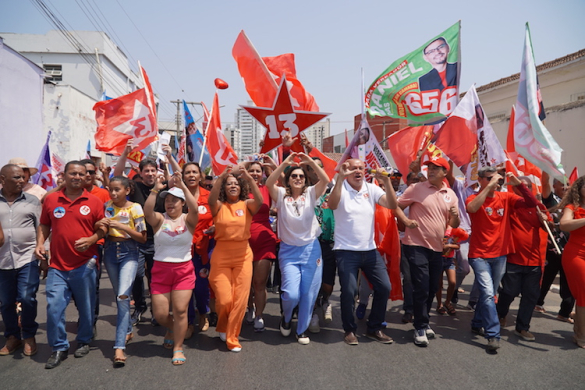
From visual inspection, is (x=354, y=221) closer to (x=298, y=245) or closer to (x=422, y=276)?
(x=298, y=245)

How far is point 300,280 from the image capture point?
4.61 metres

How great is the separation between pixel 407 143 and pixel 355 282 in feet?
9.12

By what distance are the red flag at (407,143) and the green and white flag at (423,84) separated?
0.74ft

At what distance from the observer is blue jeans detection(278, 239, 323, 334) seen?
4504 millimetres

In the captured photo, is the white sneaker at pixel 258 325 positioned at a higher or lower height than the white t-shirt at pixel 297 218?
lower

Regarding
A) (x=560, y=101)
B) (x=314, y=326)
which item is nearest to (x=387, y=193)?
(x=314, y=326)

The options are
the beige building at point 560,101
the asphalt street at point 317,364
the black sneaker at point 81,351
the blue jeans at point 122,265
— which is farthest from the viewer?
the beige building at point 560,101

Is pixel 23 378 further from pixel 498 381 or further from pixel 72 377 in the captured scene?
pixel 498 381

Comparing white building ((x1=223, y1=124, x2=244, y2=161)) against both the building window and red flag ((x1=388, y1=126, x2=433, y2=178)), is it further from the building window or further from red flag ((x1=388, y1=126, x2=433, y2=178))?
red flag ((x1=388, y1=126, x2=433, y2=178))

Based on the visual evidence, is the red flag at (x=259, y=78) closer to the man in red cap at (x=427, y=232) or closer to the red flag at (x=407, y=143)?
the red flag at (x=407, y=143)

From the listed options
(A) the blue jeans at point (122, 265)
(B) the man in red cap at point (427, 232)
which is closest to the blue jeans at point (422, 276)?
(B) the man in red cap at point (427, 232)

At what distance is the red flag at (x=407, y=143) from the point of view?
623 cm

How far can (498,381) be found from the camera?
11.6 ft

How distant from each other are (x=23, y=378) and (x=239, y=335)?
6.74ft
